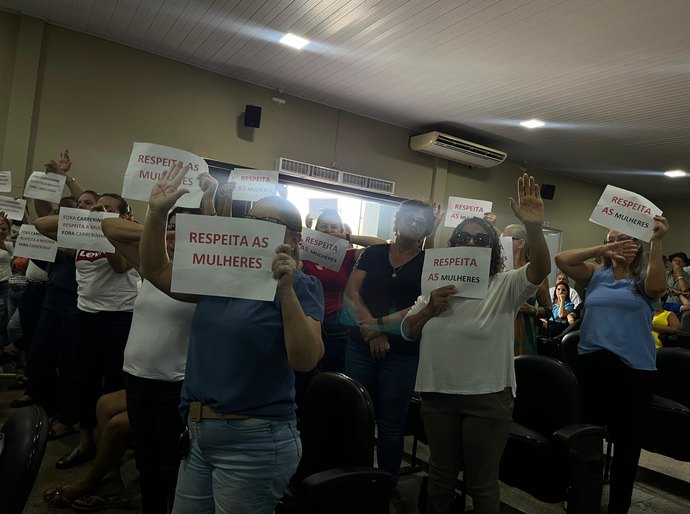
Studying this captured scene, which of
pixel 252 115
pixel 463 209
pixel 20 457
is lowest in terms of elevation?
pixel 20 457

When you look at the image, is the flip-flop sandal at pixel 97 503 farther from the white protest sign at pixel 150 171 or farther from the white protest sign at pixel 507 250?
the white protest sign at pixel 507 250

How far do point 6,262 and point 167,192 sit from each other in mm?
3175

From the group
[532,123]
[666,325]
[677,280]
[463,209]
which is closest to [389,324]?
[463,209]

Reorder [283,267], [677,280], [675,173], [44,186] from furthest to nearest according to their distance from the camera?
[675,173] → [677,280] → [44,186] → [283,267]

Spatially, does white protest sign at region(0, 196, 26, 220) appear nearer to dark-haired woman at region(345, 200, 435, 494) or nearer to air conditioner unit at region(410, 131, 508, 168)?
dark-haired woman at region(345, 200, 435, 494)

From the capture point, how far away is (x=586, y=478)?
1937mm

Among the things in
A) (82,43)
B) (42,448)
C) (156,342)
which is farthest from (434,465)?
(82,43)

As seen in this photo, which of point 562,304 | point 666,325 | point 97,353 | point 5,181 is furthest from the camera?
point 562,304

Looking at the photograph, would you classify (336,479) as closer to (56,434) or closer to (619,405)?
(619,405)

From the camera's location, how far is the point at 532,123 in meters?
6.26

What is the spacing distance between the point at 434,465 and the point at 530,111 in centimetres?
497

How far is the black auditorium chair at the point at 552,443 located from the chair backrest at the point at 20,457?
1.67m

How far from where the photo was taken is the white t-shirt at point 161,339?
5.84 ft

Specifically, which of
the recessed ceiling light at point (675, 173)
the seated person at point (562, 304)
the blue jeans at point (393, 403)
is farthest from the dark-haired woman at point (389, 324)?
the recessed ceiling light at point (675, 173)
